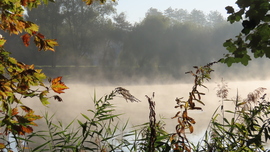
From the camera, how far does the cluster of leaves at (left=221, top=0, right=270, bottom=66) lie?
93.4 inches

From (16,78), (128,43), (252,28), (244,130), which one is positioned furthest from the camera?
(128,43)

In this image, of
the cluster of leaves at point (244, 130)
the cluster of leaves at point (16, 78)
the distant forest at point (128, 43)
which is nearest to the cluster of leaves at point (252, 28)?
the cluster of leaves at point (244, 130)

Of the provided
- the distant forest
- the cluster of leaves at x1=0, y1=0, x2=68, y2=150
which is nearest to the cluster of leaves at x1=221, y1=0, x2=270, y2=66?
the cluster of leaves at x1=0, y1=0, x2=68, y2=150

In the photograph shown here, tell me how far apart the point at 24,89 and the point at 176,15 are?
273 feet

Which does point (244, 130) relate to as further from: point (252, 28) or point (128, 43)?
point (128, 43)

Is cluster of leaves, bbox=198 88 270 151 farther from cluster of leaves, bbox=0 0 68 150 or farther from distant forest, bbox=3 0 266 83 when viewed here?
distant forest, bbox=3 0 266 83

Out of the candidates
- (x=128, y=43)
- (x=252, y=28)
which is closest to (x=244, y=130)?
(x=252, y=28)

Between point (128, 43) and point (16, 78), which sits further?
point (128, 43)

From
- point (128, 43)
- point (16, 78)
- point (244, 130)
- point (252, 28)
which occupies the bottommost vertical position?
point (244, 130)

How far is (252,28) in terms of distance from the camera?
2.36m

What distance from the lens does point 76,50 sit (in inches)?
1335

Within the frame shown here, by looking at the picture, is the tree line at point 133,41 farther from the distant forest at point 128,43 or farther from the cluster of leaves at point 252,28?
the cluster of leaves at point 252,28

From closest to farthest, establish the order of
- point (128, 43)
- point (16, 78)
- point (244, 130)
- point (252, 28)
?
point (16, 78), point (252, 28), point (244, 130), point (128, 43)

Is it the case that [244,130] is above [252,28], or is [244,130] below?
below
